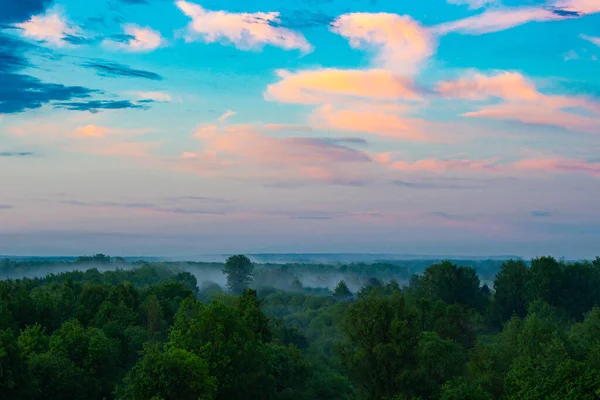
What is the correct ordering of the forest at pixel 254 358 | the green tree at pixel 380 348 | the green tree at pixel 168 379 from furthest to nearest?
the green tree at pixel 380 348, the forest at pixel 254 358, the green tree at pixel 168 379

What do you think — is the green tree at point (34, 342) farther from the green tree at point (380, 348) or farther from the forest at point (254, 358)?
the green tree at point (380, 348)

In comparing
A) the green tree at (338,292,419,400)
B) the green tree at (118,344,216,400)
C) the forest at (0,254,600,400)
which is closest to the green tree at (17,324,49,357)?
the forest at (0,254,600,400)

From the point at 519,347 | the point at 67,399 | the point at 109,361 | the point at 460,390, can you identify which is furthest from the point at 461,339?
the point at 67,399

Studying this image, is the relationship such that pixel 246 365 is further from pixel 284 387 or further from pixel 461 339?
pixel 461 339

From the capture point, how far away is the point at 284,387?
107188mm

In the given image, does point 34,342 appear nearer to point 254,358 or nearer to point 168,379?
point 254,358

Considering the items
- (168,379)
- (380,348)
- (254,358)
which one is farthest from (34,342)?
(380,348)

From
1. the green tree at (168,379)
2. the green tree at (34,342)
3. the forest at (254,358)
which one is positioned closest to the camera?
the green tree at (168,379)

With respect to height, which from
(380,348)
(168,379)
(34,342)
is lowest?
(168,379)

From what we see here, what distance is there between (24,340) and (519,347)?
219 ft

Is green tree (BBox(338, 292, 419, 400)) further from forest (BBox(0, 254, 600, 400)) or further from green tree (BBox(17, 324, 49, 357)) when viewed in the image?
green tree (BBox(17, 324, 49, 357))

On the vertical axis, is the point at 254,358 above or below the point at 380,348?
below

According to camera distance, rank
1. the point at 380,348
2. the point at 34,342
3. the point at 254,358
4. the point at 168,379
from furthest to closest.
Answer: the point at 380,348, the point at 34,342, the point at 254,358, the point at 168,379

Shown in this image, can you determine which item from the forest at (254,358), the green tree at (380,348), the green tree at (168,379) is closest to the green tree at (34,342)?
the forest at (254,358)
